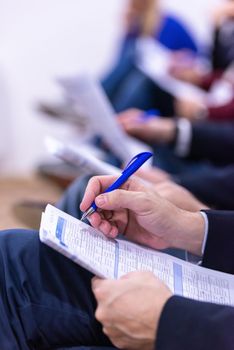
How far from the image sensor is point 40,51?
2.48 m

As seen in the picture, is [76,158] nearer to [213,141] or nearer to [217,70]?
[213,141]

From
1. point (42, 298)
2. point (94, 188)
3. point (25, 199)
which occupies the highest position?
point (94, 188)

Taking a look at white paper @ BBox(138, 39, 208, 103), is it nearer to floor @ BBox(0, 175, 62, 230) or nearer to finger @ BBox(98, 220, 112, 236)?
floor @ BBox(0, 175, 62, 230)

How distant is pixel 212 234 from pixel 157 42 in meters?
1.79

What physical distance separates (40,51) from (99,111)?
1.46 metres

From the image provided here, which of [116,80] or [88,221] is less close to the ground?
[88,221]

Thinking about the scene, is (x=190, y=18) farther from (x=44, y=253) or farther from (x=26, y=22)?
(x=44, y=253)

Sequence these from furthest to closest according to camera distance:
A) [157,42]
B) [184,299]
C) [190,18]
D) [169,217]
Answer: [190,18] → [157,42] → [169,217] → [184,299]

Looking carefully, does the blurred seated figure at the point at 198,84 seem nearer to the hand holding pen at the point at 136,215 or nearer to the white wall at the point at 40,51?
the white wall at the point at 40,51

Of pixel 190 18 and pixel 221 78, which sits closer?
pixel 221 78

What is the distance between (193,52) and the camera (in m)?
2.41

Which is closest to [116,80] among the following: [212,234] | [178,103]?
[178,103]

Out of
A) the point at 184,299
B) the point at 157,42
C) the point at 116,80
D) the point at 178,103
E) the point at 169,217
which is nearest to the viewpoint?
the point at 184,299

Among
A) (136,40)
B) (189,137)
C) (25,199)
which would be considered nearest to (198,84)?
(136,40)
